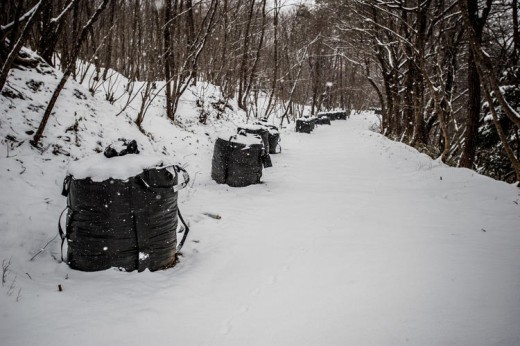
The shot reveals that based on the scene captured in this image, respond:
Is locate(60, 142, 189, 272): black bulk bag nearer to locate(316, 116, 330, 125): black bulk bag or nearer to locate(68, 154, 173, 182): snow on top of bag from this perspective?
locate(68, 154, 173, 182): snow on top of bag

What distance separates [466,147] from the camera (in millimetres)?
7133

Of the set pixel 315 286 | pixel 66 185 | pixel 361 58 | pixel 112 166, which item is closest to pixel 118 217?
pixel 112 166

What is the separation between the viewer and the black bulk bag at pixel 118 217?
8.15ft

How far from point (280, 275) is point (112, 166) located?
1860 mm

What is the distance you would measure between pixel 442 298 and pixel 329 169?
5.93 meters

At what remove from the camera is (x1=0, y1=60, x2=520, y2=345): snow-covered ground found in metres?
1.95

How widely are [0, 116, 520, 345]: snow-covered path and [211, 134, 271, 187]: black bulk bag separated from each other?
1326 mm

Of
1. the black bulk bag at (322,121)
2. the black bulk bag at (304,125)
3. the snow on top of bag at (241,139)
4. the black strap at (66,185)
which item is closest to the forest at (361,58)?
the black strap at (66,185)

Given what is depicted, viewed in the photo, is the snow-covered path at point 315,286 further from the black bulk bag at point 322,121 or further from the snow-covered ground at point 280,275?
the black bulk bag at point 322,121

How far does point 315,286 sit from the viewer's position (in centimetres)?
254

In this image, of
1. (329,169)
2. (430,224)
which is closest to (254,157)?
(329,169)

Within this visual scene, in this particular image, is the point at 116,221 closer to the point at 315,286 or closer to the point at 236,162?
the point at 315,286

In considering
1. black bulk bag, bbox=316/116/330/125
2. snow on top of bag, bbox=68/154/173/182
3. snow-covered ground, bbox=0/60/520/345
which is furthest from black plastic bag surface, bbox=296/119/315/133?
snow on top of bag, bbox=68/154/173/182

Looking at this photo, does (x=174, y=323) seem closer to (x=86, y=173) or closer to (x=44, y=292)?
(x=44, y=292)
